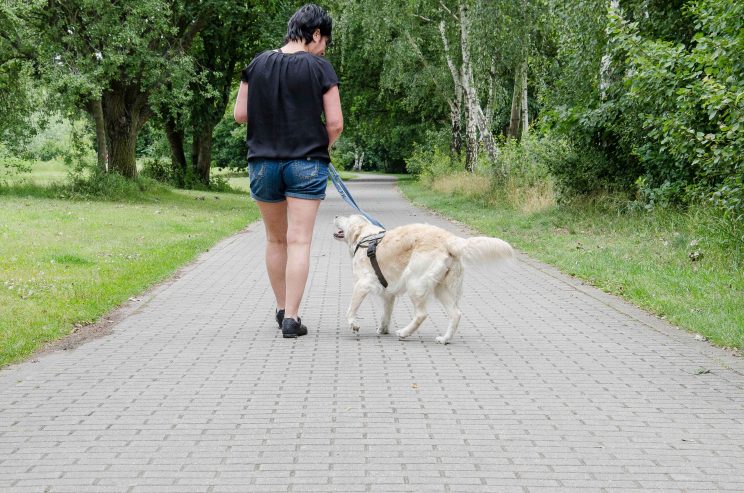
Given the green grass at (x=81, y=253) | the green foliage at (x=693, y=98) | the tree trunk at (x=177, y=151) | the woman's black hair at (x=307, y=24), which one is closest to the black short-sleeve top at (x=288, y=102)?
the woman's black hair at (x=307, y=24)

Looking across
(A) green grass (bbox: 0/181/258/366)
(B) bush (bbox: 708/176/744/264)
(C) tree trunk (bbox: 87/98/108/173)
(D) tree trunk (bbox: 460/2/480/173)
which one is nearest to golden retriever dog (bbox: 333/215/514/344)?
(A) green grass (bbox: 0/181/258/366)

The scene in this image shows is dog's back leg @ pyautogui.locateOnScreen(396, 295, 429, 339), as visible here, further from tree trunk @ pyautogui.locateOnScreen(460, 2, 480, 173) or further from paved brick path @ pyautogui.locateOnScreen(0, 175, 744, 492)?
tree trunk @ pyautogui.locateOnScreen(460, 2, 480, 173)

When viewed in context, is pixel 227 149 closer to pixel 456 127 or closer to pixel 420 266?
pixel 456 127

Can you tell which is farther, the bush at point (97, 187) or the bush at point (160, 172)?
the bush at point (160, 172)

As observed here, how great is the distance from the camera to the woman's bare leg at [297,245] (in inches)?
278

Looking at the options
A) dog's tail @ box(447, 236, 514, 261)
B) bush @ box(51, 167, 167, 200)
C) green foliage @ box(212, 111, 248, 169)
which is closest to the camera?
dog's tail @ box(447, 236, 514, 261)

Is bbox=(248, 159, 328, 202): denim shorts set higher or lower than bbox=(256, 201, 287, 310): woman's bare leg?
higher

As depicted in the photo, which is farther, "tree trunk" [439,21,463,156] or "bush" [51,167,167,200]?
"tree trunk" [439,21,463,156]

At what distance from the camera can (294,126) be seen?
6.90m

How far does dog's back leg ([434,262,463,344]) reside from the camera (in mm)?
6953

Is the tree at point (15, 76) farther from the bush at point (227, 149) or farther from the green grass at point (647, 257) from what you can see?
the bush at point (227, 149)

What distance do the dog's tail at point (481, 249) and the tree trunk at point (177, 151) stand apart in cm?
3053

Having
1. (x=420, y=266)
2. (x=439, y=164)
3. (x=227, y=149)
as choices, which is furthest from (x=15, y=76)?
(x=227, y=149)

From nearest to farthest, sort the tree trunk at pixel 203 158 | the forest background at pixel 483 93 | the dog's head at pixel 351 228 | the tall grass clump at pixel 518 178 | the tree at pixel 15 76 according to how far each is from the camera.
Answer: the dog's head at pixel 351 228
the forest background at pixel 483 93
the tall grass clump at pixel 518 178
the tree at pixel 15 76
the tree trunk at pixel 203 158
